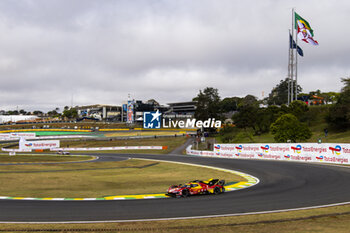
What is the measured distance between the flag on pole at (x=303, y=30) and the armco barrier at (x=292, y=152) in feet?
131

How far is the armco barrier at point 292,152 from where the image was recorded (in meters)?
35.1

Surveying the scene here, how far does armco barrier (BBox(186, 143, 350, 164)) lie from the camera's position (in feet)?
115

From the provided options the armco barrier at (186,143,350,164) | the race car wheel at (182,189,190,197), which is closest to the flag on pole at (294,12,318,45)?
the armco barrier at (186,143,350,164)

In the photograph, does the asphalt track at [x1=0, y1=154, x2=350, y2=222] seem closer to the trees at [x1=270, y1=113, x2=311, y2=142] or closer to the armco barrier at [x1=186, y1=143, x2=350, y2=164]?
the armco barrier at [x1=186, y1=143, x2=350, y2=164]

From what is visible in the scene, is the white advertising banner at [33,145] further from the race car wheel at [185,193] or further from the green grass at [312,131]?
the race car wheel at [185,193]

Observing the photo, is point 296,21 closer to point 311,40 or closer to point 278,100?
point 311,40

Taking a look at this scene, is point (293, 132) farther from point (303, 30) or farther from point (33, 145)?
point (33, 145)

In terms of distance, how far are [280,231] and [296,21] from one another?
7591cm

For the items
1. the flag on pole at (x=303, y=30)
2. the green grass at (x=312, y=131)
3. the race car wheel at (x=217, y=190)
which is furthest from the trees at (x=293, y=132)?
the race car wheel at (x=217, y=190)

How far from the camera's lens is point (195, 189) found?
1978 centimetres

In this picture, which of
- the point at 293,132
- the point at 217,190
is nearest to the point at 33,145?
the point at 293,132

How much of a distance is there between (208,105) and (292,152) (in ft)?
227

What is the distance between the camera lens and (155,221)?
13.2 metres

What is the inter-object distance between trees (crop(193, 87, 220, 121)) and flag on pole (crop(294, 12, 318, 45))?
135 ft
